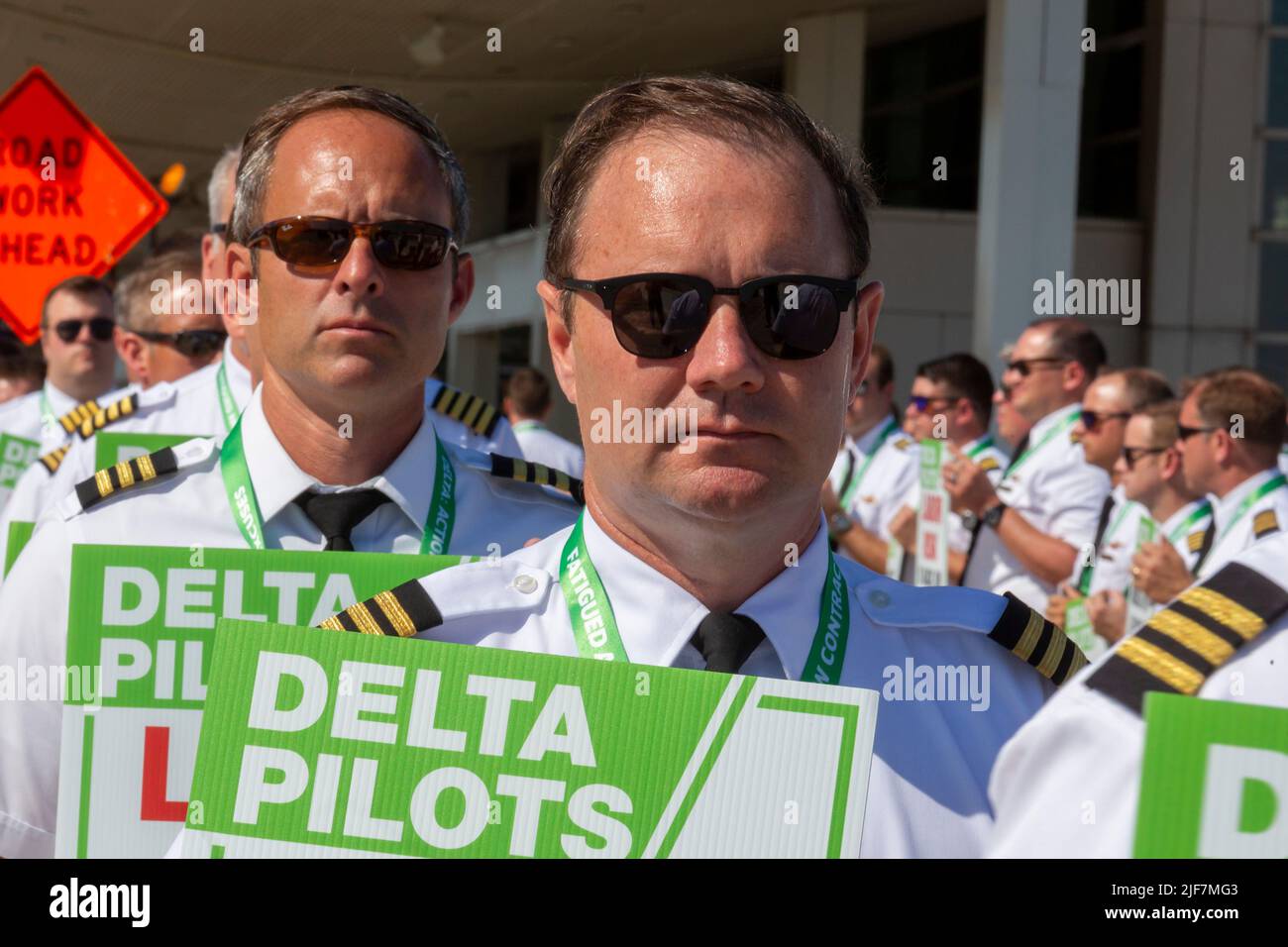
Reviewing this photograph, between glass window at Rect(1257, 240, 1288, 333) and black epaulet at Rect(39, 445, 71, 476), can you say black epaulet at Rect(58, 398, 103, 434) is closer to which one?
black epaulet at Rect(39, 445, 71, 476)

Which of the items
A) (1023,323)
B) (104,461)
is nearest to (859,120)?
(1023,323)

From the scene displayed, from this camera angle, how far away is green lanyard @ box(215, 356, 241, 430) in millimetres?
4582

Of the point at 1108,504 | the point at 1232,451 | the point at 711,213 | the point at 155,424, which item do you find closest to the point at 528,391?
the point at 1108,504

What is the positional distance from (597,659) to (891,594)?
1.73ft

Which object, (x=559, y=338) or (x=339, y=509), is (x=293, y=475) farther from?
(x=559, y=338)

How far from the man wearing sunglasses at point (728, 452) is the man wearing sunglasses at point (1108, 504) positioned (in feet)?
12.6

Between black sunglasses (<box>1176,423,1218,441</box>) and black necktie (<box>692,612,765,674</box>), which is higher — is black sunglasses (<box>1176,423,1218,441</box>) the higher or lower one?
the higher one

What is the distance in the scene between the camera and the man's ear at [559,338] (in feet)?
6.95

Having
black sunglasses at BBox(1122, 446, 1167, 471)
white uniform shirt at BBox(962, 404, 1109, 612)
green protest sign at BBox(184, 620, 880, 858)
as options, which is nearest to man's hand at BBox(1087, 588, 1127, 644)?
black sunglasses at BBox(1122, 446, 1167, 471)

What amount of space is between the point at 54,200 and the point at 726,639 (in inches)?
233

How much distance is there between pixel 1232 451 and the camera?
5840mm

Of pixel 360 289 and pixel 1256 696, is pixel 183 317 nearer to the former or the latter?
pixel 360 289

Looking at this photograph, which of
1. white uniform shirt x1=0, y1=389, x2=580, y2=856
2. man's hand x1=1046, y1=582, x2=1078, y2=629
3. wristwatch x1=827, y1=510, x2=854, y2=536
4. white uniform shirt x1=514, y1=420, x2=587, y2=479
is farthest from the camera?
wristwatch x1=827, y1=510, x2=854, y2=536

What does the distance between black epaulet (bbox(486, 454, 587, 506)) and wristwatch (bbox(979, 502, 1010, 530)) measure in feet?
12.6
